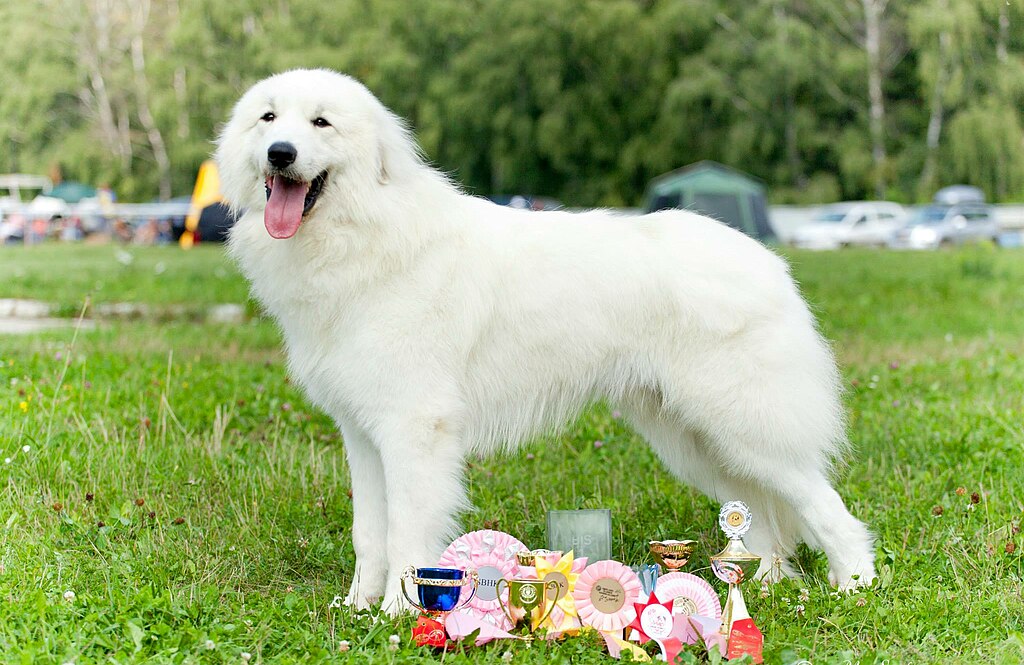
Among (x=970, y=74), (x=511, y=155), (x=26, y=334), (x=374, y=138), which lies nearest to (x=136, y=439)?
(x=374, y=138)

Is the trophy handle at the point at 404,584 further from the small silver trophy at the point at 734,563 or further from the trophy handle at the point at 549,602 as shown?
the small silver trophy at the point at 734,563

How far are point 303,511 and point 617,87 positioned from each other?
101 feet

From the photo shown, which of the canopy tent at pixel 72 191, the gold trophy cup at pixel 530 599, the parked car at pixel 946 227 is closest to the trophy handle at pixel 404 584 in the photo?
the gold trophy cup at pixel 530 599

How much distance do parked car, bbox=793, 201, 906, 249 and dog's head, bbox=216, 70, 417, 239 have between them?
77.9ft

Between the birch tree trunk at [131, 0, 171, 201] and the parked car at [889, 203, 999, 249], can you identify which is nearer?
the birch tree trunk at [131, 0, 171, 201]

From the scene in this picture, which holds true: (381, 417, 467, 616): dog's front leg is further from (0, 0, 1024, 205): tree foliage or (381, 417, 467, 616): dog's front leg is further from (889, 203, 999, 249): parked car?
(889, 203, 999, 249): parked car

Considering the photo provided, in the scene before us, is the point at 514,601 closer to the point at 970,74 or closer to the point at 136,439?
the point at 136,439

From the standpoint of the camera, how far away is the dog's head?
9.49 ft

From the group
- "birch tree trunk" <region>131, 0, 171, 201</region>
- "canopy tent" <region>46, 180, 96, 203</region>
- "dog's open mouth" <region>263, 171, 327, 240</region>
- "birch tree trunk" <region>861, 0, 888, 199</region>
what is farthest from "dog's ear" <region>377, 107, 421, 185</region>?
"birch tree trunk" <region>861, 0, 888, 199</region>

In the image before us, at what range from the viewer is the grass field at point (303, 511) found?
276 centimetres

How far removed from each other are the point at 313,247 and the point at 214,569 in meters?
1.19

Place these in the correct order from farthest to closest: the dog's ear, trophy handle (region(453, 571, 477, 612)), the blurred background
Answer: the blurred background, the dog's ear, trophy handle (region(453, 571, 477, 612))

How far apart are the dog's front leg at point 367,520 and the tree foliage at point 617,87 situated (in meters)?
19.0

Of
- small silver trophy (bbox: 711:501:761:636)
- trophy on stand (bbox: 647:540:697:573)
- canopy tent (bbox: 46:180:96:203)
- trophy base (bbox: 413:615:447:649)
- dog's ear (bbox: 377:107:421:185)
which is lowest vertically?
canopy tent (bbox: 46:180:96:203)
